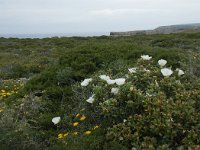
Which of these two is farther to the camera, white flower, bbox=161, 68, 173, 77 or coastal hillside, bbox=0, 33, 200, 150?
white flower, bbox=161, 68, 173, 77

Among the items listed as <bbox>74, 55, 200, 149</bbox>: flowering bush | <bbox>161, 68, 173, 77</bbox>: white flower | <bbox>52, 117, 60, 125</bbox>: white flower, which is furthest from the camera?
<bbox>52, 117, 60, 125</bbox>: white flower

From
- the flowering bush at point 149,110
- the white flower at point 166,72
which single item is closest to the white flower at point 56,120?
the flowering bush at point 149,110

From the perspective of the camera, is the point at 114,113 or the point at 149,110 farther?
the point at 114,113

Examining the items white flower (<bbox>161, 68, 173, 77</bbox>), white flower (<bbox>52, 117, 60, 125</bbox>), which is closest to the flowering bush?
white flower (<bbox>161, 68, 173, 77</bbox>)

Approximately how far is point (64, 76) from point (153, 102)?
111 inches

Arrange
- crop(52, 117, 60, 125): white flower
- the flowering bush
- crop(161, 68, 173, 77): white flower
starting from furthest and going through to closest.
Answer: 1. crop(52, 117, 60, 125): white flower
2. crop(161, 68, 173, 77): white flower
3. the flowering bush

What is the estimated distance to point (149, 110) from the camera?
4191 millimetres

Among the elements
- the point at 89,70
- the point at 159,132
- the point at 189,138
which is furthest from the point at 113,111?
the point at 89,70

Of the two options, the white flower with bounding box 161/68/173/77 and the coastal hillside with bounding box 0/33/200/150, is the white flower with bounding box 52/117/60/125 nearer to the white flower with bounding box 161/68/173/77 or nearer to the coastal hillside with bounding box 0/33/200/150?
the coastal hillside with bounding box 0/33/200/150

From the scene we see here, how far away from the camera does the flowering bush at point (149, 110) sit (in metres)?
4.03

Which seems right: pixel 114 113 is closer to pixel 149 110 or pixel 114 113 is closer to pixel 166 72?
pixel 149 110

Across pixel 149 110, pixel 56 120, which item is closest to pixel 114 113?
pixel 149 110

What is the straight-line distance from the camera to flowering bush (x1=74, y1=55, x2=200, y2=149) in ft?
13.2

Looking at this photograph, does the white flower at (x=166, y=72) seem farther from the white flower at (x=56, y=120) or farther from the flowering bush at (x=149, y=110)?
the white flower at (x=56, y=120)
